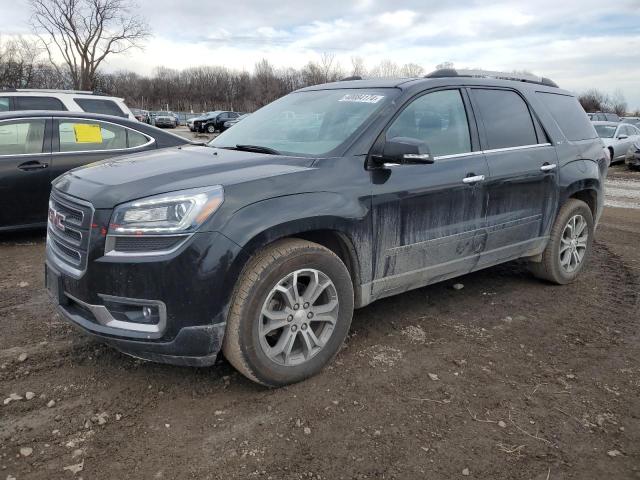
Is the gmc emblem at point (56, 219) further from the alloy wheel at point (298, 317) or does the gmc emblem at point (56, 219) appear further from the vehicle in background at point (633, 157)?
the vehicle in background at point (633, 157)

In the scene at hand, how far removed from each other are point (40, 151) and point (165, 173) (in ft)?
13.3

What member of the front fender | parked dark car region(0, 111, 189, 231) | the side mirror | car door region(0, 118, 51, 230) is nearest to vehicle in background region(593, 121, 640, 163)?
parked dark car region(0, 111, 189, 231)

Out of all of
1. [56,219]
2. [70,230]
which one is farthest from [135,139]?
[70,230]

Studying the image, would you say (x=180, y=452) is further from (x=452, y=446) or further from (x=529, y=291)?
(x=529, y=291)

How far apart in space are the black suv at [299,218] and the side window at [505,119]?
1 centimetres

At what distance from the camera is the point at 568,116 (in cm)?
511

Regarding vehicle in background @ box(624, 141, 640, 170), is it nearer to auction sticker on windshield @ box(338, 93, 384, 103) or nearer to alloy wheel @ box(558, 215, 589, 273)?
alloy wheel @ box(558, 215, 589, 273)

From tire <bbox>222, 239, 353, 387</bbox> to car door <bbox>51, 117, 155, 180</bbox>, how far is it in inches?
170

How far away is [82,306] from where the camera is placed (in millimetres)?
2922

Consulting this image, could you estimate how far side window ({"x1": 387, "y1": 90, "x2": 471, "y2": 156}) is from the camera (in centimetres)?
369

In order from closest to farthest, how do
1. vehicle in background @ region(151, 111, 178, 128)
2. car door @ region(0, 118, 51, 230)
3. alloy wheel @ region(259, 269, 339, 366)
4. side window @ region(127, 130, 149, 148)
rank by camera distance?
alloy wheel @ region(259, 269, 339, 366) → car door @ region(0, 118, 51, 230) → side window @ region(127, 130, 149, 148) → vehicle in background @ region(151, 111, 178, 128)

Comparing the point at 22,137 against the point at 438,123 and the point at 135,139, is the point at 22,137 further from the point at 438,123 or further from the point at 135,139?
the point at 438,123

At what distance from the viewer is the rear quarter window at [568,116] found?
4.92 m

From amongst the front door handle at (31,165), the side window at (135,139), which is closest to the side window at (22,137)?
the front door handle at (31,165)
